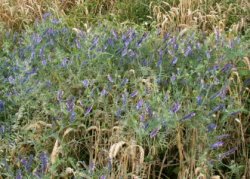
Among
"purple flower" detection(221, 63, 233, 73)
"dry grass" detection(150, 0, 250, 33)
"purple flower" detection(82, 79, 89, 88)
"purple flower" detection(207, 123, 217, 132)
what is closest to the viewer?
"purple flower" detection(207, 123, 217, 132)

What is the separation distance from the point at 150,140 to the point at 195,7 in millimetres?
2217

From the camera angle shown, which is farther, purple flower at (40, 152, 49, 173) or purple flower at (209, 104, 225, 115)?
purple flower at (209, 104, 225, 115)

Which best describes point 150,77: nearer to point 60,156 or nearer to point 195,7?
point 60,156

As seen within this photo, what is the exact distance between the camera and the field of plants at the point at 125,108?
2.15 meters


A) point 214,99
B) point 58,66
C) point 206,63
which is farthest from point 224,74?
point 58,66

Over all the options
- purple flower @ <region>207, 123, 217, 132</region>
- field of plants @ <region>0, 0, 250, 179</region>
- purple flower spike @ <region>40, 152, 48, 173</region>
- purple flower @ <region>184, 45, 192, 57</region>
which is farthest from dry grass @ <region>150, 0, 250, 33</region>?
purple flower spike @ <region>40, 152, 48, 173</region>

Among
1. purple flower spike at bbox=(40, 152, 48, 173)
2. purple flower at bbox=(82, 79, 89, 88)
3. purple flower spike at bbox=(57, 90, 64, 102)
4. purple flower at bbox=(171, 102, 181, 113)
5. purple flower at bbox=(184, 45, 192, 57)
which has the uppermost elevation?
purple flower at bbox=(184, 45, 192, 57)

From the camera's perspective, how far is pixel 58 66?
8.73 ft

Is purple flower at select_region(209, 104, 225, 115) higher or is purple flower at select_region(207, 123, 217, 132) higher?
purple flower at select_region(209, 104, 225, 115)

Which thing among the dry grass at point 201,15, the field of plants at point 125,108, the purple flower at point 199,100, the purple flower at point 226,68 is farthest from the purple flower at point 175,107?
the dry grass at point 201,15

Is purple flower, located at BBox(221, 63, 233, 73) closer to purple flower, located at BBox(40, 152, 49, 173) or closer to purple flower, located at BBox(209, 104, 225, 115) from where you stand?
purple flower, located at BBox(209, 104, 225, 115)

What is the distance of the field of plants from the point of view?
215 centimetres

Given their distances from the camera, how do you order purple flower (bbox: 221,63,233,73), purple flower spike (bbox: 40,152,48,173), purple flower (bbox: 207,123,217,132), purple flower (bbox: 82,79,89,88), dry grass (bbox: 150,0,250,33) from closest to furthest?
purple flower spike (bbox: 40,152,48,173) < purple flower (bbox: 207,123,217,132) < purple flower (bbox: 82,79,89,88) < purple flower (bbox: 221,63,233,73) < dry grass (bbox: 150,0,250,33)

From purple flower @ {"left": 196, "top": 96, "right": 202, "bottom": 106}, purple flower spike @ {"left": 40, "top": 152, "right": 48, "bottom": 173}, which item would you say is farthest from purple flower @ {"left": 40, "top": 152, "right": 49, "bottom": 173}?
purple flower @ {"left": 196, "top": 96, "right": 202, "bottom": 106}
